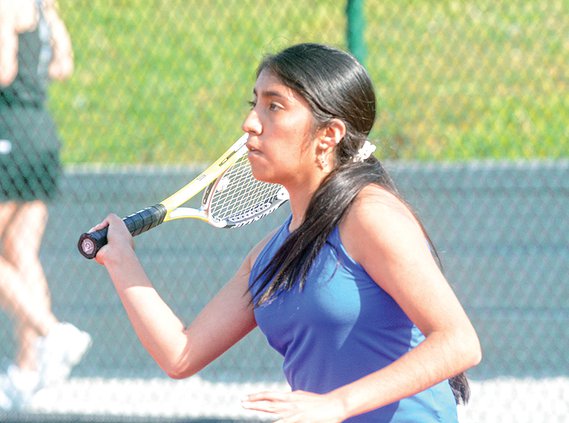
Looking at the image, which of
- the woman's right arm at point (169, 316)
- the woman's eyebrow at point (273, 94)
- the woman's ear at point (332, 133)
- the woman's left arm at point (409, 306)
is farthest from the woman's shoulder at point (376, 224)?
the woman's right arm at point (169, 316)

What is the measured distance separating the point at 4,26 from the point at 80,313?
1.44 metres

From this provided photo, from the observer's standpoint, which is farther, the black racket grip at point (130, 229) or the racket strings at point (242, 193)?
the racket strings at point (242, 193)

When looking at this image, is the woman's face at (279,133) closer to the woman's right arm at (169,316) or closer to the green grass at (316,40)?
the woman's right arm at (169,316)

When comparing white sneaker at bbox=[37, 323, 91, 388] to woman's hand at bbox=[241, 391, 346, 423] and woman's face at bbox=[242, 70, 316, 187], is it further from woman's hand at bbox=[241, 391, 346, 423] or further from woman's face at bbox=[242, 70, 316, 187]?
woman's hand at bbox=[241, 391, 346, 423]

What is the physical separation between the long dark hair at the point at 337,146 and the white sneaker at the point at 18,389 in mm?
2652

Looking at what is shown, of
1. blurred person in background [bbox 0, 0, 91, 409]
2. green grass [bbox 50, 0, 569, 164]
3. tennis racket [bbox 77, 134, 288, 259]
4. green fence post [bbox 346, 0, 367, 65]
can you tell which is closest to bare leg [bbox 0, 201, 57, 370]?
blurred person in background [bbox 0, 0, 91, 409]

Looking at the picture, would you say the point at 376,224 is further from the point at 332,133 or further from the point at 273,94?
the point at 273,94

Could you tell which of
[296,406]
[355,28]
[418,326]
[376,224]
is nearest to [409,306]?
[418,326]

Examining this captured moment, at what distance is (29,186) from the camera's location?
482cm

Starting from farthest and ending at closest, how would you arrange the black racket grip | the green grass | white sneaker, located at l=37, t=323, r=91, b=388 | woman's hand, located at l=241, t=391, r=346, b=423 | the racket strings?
the green grass → white sneaker, located at l=37, t=323, r=91, b=388 → the racket strings → the black racket grip → woman's hand, located at l=241, t=391, r=346, b=423

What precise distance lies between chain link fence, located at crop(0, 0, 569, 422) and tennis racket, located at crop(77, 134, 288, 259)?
5.08 ft

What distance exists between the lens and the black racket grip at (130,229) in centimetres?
231

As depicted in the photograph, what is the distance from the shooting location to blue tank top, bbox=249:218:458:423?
210 centimetres

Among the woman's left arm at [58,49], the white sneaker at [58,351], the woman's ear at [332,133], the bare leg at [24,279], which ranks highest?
the woman's ear at [332,133]
